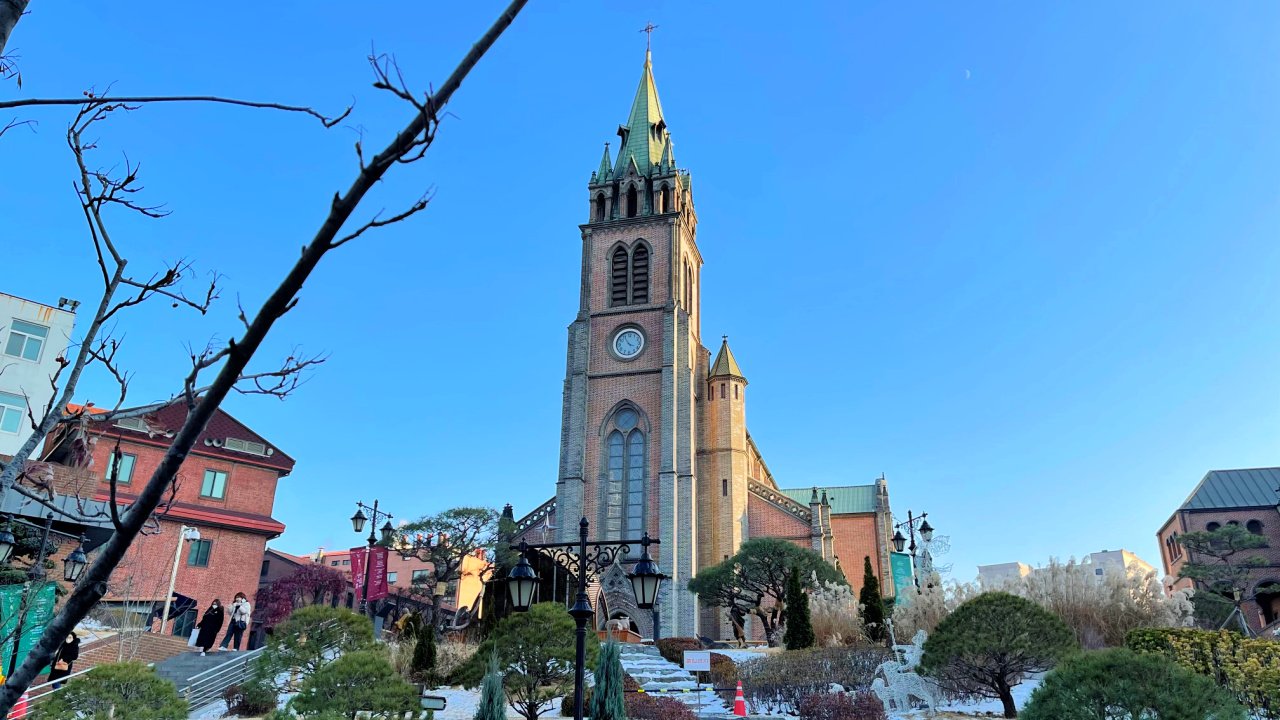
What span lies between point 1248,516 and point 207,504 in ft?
193

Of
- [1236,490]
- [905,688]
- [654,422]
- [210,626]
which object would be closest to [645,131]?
[654,422]

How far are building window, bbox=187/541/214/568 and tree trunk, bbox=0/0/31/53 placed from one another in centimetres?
3307

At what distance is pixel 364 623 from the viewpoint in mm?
16438

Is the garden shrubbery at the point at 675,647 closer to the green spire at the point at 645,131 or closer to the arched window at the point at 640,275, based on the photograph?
the arched window at the point at 640,275

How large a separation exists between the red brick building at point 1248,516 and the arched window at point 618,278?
36.8 m

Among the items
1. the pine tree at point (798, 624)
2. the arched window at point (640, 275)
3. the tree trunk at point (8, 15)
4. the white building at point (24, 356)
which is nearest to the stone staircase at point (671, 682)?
the pine tree at point (798, 624)

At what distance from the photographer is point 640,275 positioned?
45906mm

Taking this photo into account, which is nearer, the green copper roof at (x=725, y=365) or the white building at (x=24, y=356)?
the white building at (x=24, y=356)

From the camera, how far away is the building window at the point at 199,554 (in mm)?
32562

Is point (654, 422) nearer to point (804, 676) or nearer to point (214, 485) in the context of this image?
point (214, 485)

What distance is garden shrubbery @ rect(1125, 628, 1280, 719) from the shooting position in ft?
42.4

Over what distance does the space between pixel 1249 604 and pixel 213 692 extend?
55739 millimetres

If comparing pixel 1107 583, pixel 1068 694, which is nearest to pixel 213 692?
pixel 1068 694

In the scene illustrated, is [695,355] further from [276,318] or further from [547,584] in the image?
[276,318]
